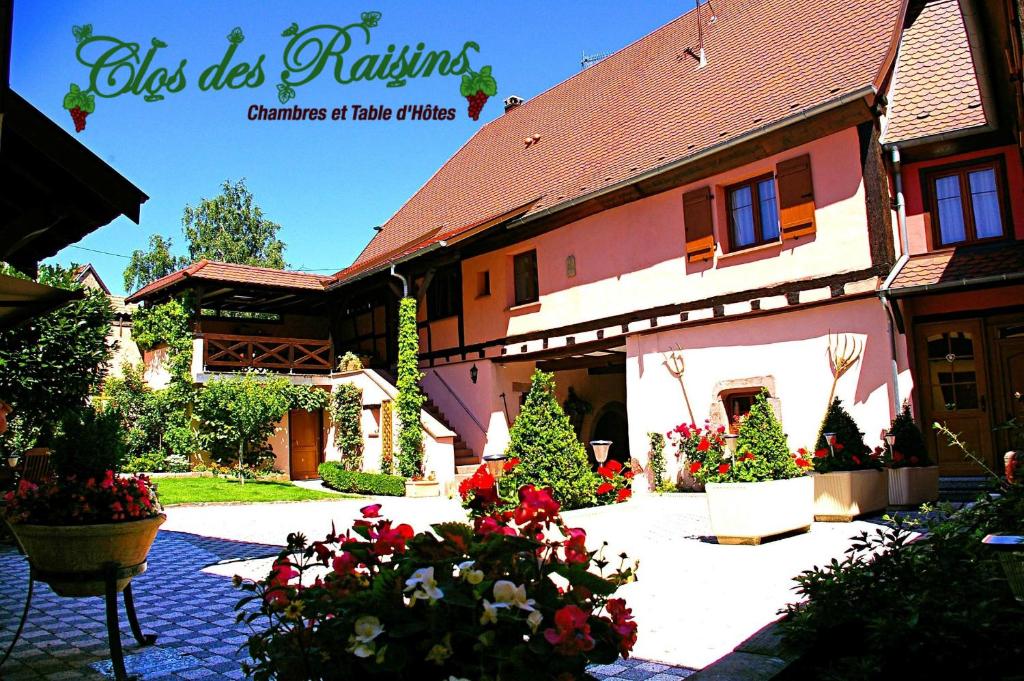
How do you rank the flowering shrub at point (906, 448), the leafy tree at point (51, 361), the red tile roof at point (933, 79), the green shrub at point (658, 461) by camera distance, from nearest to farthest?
the flowering shrub at point (906, 448) < the red tile roof at point (933, 79) < the green shrub at point (658, 461) < the leafy tree at point (51, 361)

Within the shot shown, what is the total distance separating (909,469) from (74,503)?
27.2 ft

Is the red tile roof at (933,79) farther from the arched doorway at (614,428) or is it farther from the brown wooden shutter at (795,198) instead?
the arched doorway at (614,428)

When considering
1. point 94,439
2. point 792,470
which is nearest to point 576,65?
point 792,470

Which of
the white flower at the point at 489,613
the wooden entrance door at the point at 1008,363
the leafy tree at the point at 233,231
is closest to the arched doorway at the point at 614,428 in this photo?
the wooden entrance door at the point at 1008,363

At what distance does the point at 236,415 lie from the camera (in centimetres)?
1636

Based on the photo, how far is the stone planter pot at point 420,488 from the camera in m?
14.4

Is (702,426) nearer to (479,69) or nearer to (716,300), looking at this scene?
(716,300)

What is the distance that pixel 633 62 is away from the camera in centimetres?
1706

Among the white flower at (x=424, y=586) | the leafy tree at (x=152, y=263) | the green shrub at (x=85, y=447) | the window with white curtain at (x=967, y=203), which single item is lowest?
the white flower at (x=424, y=586)

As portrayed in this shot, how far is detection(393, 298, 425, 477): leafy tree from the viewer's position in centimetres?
1484

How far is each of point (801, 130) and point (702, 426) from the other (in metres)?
4.70

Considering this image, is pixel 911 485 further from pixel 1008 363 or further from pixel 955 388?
pixel 1008 363

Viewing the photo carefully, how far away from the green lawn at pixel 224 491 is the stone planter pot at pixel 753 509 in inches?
343

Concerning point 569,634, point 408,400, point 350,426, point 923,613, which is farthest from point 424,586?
point 350,426
